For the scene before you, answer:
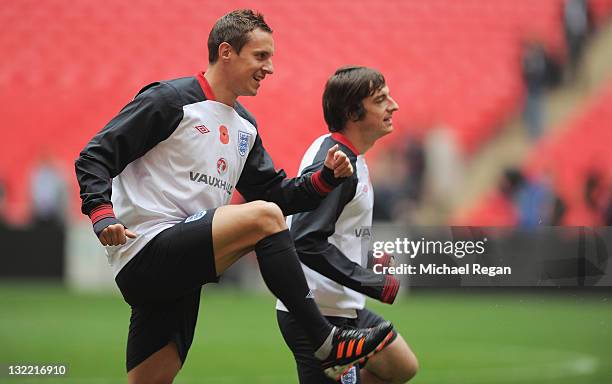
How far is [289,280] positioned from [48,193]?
12160 millimetres

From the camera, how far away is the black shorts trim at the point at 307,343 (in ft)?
15.5

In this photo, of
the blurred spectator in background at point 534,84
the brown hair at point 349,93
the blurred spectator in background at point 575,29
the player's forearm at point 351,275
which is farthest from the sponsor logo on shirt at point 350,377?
the blurred spectator in background at point 575,29

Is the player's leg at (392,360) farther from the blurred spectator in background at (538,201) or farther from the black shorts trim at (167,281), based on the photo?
the blurred spectator in background at (538,201)

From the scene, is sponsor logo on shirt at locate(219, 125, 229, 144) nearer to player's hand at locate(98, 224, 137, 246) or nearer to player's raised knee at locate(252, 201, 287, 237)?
player's raised knee at locate(252, 201, 287, 237)

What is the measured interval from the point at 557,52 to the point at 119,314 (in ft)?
32.1

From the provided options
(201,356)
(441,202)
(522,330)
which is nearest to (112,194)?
(201,356)

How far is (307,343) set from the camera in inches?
189

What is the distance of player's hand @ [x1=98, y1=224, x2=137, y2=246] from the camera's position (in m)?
3.96

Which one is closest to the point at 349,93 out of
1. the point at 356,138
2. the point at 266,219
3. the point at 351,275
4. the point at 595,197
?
the point at 356,138

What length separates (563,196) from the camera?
15.7 metres

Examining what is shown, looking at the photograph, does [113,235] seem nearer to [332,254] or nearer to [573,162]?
[332,254]

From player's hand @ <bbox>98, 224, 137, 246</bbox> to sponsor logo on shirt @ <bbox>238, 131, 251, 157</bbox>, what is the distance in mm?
884

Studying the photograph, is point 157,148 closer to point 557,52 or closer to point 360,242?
point 360,242

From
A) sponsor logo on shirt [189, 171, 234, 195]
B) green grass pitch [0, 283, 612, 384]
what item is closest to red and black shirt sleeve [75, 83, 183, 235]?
sponsor logo on shirt [189, 171, 234, 195]
